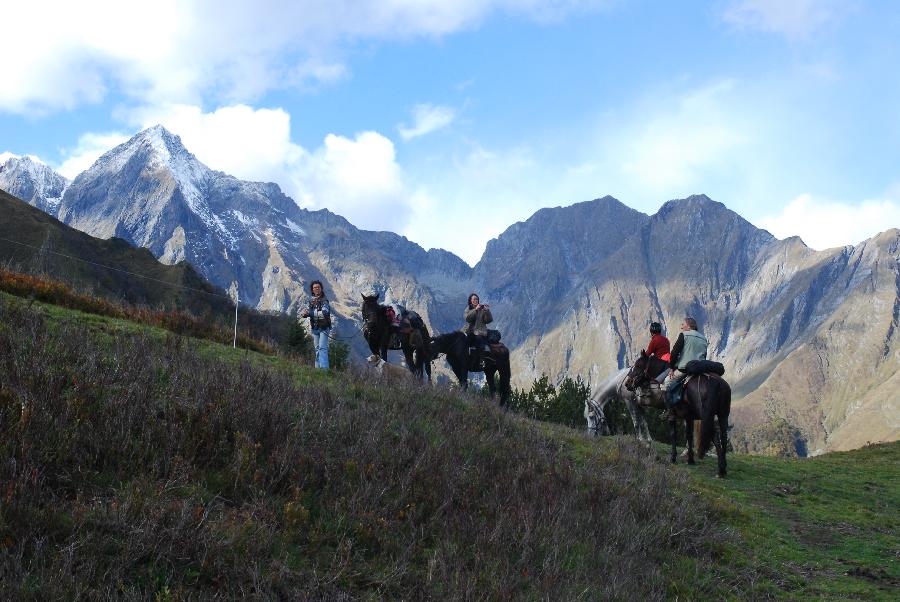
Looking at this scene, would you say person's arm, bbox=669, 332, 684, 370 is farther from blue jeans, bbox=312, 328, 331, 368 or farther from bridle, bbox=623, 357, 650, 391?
blue jeans, bbox=312, 328, 331, 368

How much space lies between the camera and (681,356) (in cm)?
1295

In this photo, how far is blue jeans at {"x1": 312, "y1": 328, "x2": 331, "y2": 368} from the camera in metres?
14.6

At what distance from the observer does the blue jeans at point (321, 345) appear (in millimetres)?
14633

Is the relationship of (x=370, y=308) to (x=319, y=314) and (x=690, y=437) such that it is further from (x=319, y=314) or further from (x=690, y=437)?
(x=690, y=437)

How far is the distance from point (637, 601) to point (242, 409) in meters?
3.99

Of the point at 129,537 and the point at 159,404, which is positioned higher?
the point at 159,404

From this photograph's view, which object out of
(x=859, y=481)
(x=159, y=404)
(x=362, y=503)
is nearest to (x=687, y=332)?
(x=859, y=481)

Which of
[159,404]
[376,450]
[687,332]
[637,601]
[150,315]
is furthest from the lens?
[150,315]

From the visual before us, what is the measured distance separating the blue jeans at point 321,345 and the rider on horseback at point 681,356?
24.6 feet

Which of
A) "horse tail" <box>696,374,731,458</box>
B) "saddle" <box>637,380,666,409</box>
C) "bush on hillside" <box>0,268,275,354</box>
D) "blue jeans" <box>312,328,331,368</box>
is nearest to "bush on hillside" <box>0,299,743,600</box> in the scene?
"horse tail" <box>696,374,731,458</box>

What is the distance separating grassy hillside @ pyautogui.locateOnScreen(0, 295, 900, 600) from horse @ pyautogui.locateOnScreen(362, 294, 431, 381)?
6.50 meters

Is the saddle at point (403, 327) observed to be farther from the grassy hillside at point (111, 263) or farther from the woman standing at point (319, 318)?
the grassy hillside at point (111, 263)

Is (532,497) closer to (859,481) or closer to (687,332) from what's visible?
(687,332)

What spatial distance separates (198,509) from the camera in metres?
4.46
